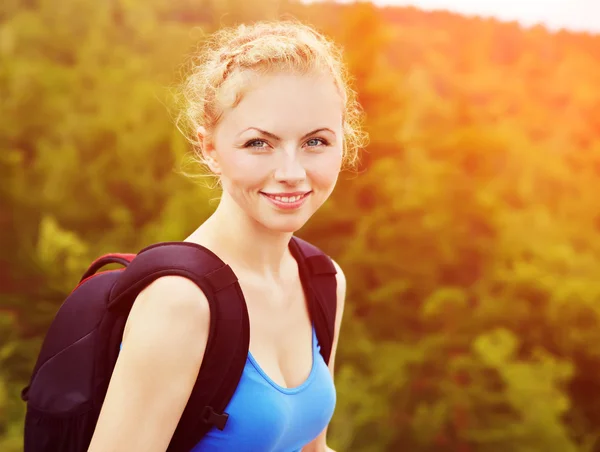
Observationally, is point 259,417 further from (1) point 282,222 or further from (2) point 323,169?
(2) point 323,169

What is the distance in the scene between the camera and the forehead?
4.27 feet

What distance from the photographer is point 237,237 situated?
1430mm

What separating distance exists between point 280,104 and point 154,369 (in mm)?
496

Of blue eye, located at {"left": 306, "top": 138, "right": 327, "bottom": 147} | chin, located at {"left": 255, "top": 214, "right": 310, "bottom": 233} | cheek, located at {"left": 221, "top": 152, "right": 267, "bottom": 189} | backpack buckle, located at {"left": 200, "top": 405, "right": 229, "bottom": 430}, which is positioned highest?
blue eye, located at {"left": 306, "top": 138, "right": 327, "bottom": 147}

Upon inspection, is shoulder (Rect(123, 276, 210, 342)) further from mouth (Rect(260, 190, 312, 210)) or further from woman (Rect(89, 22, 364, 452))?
mouth (Rect(260, 190, 312, 210))

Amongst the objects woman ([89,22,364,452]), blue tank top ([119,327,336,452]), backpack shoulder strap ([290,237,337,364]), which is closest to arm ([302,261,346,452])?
backpack shoulder strap ([290,237,337,364])

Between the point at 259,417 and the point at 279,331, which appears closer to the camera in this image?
the point at 259,417

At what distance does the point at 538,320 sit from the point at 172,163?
78.9 inches

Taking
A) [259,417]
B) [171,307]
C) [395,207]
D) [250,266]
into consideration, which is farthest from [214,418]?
[395,207]

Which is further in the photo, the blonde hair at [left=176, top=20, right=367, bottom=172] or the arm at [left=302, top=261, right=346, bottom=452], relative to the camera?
the arm at [left=302, top=261, right=346, bottom=452]

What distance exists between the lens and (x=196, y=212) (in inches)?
138

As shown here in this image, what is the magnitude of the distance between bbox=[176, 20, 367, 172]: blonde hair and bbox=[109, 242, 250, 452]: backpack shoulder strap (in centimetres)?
28

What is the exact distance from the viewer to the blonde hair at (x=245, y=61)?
131 centimetres

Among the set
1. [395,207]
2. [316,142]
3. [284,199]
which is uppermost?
[395,207]
